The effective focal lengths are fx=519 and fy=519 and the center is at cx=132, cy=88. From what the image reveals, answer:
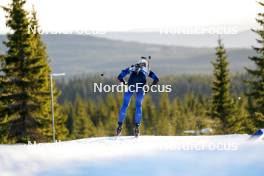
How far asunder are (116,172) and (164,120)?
7655 centimetres

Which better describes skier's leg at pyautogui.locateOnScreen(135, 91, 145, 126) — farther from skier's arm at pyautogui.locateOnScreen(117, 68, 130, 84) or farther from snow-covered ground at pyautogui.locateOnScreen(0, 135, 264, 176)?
snow-covered ground at pyautogui.locateOnScreen(0, 135, 264, 176)

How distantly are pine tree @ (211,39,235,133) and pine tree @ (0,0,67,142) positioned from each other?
14631 millimetres

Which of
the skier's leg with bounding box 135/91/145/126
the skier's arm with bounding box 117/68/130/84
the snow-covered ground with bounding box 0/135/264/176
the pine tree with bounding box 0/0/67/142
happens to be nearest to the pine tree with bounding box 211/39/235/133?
the pine tree with bounding box 0/0/67/142

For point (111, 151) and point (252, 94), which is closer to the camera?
point (111, 151)

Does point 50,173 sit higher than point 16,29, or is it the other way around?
point 16,29

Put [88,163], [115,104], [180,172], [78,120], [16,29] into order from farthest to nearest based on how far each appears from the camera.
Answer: [115,104] → [78,120] → [16,29] → [88,163] → [180,172]

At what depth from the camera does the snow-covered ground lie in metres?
7.86

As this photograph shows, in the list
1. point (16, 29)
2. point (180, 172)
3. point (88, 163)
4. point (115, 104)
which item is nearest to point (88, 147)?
point (88, 163)

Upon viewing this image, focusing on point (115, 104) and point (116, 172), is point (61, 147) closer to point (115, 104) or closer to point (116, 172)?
point (116, 172)

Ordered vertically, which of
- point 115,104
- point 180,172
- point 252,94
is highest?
point 180,172

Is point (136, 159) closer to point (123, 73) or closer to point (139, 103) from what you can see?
point (139, 103)

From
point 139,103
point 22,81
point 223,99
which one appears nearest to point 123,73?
point 139,103

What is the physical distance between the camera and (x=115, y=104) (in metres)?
102

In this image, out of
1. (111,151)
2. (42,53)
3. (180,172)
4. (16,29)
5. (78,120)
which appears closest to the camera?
(180,172)
